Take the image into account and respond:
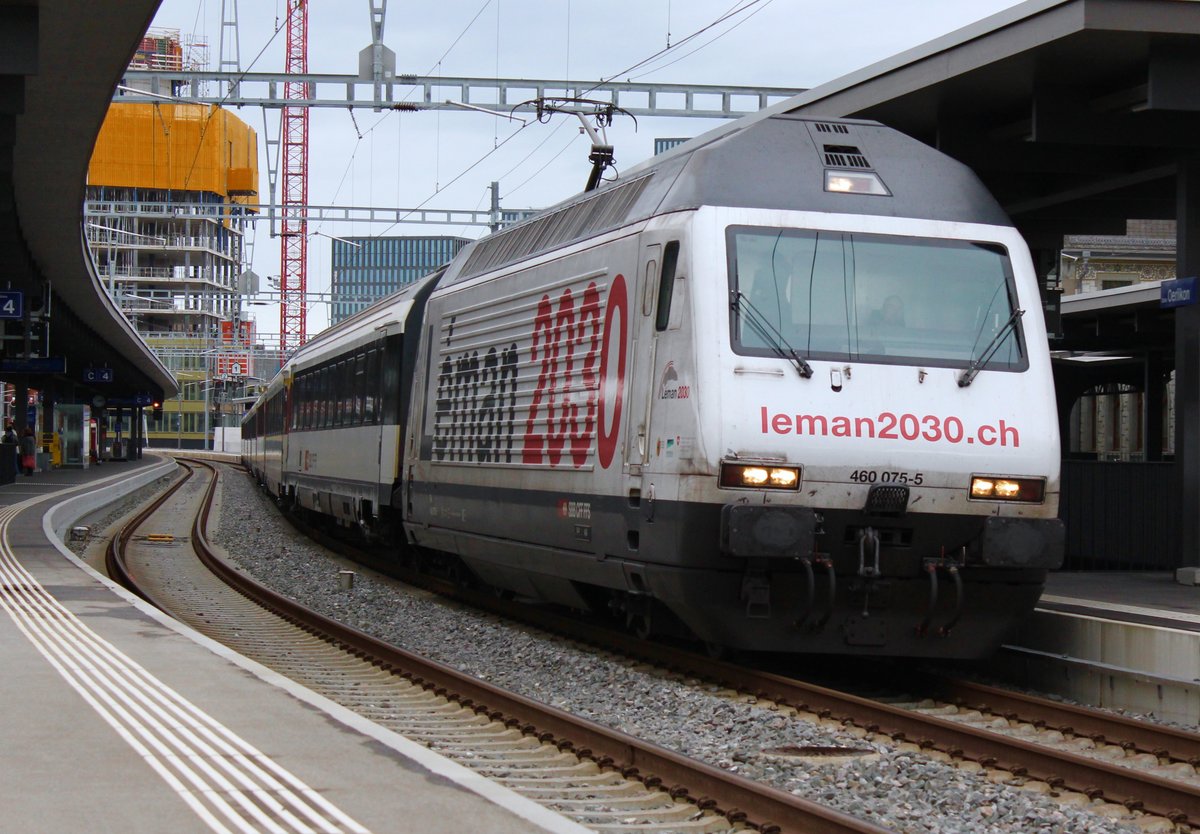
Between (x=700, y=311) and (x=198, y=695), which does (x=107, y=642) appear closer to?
(x=198, y=695)

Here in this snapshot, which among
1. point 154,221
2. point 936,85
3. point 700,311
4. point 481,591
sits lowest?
point 481,591

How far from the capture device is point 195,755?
6.87m

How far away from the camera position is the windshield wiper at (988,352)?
32.6 feet

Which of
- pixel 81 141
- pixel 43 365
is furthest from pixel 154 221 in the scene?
pixel 81 141

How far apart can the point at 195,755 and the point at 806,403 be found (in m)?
4.42

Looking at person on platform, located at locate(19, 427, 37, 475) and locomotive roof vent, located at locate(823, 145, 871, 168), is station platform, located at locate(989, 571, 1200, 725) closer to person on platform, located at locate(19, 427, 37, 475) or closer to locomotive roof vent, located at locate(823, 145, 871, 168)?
locomotive roof vent, located at locate(823, 145, 871, 168)

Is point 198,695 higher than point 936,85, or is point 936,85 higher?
point 936,85

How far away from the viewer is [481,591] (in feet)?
54.5

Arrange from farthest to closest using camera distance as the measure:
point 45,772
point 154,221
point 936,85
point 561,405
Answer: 1. point 154,221
2. point 936,85
3. point 561,405
4. point 45,772

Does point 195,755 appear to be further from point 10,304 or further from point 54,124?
point 10,304

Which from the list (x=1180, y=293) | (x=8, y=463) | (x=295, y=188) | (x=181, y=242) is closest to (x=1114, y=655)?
(x=1180, y=293)

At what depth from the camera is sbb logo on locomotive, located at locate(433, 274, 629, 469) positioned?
11.0 metres

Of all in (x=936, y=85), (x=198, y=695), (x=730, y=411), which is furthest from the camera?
(x=936, y=85)

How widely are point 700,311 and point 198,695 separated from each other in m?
3.81
